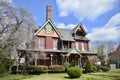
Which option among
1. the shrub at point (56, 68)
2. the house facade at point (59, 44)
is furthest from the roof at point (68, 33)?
the shrub at point (56, 68)

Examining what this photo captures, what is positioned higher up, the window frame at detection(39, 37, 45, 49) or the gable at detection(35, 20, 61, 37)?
the gable at detection(35, 20, 61, 37)

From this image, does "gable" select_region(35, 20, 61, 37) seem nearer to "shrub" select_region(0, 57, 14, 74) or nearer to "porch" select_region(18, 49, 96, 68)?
"porch" select_region(18, 49, 96, 68)

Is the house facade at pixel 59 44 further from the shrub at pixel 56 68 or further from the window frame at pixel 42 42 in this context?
the shrub at pixel 56 68

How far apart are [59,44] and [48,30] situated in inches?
146

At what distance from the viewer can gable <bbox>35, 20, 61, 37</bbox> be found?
41.3 meters

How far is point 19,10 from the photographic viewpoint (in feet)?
109

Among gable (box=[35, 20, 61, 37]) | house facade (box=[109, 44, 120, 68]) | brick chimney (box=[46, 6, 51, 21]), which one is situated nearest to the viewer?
gable (box=[35, 20, 61, 37])

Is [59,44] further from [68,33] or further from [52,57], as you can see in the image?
[68,33]

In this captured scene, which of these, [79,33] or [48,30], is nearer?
[48,30]

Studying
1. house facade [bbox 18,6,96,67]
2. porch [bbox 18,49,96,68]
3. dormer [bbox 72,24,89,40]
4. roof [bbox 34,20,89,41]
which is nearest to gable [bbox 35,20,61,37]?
house facade [bbox 18,6,96,67]

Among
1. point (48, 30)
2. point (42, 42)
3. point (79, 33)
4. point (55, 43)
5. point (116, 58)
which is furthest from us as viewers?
point (116, 58)

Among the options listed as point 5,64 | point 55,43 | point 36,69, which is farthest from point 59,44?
point 5,64

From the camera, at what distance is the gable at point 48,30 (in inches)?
1628

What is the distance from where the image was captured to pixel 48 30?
42.1m
